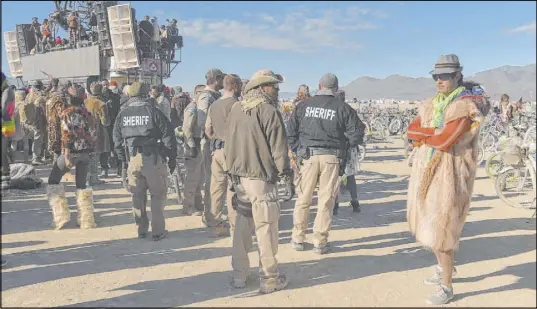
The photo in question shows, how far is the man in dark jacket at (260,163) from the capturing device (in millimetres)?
3883

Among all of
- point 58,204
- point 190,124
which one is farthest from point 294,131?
point 58,204

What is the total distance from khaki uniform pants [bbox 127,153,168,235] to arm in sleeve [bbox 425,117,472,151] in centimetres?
343

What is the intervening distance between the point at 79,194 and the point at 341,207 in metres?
4.07

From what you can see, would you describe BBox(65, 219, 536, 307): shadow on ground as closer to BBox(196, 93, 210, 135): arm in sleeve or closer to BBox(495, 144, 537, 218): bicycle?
BBox(495, 144, 537, 218): bicycle

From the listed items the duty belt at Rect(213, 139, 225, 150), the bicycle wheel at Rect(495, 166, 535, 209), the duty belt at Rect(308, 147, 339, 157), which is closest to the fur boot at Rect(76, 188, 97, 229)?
the duty belt at Rect(213, 139, 225, 150)

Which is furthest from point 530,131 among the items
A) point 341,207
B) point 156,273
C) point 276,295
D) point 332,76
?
point 156,273

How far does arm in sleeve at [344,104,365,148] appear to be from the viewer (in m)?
4.98

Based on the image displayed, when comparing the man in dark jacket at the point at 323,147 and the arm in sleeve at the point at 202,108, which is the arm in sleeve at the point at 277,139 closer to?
the man in dark jacket at the point at 323,147

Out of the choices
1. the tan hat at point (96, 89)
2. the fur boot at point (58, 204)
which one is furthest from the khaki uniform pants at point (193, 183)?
the tan hat at point (96, 89)

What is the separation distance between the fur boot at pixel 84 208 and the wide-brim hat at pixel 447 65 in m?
4.79

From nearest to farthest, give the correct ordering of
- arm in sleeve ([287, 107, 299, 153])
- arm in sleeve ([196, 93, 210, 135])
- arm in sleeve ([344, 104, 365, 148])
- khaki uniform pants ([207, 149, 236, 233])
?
arm in sleeve ([344, 104, 365, 148])
arm in sleeve ([287, 107, 299, 153])
khaki uniform pants ([207, 149, 236, 233])
arm in sleeve ([196, 93, 210, 135])

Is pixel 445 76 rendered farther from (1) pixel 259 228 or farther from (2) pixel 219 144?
(2) pixel 219 144

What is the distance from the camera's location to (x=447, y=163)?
145 inches

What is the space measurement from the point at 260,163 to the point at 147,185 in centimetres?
243
